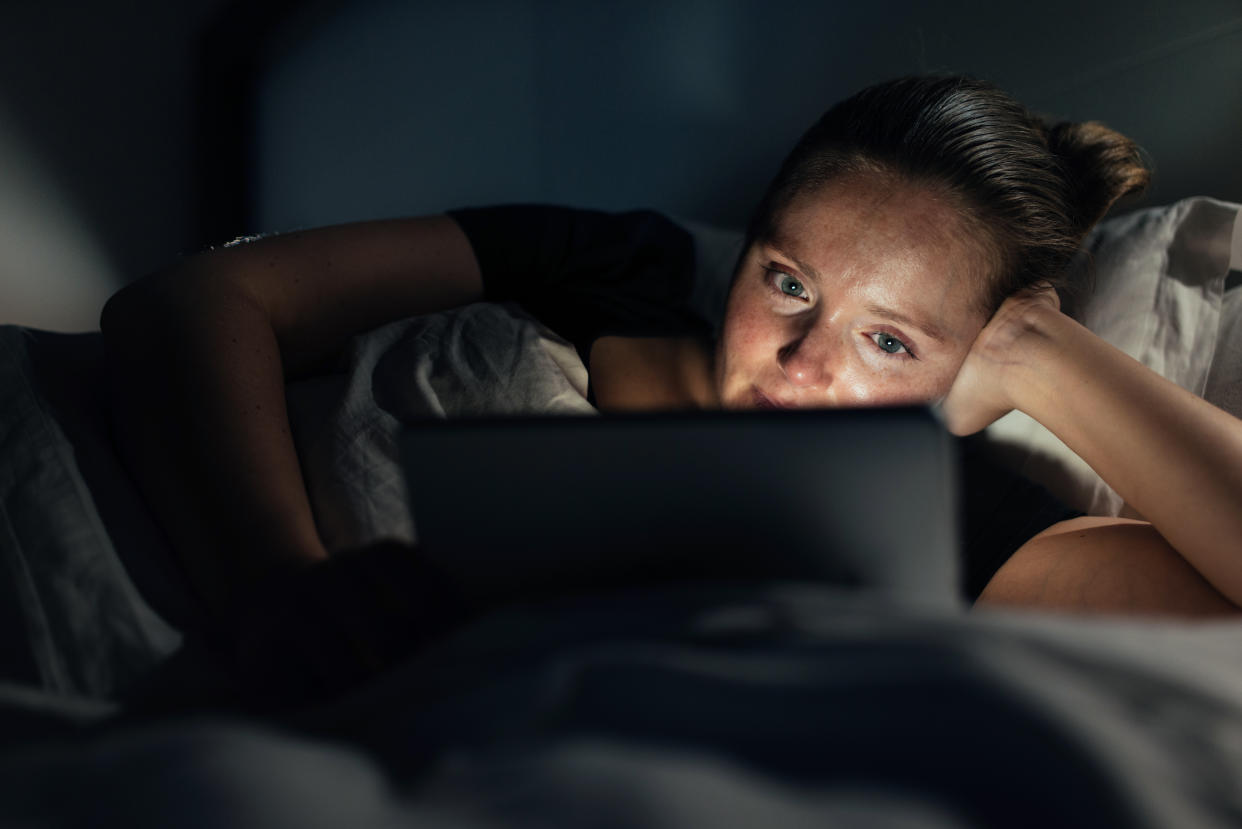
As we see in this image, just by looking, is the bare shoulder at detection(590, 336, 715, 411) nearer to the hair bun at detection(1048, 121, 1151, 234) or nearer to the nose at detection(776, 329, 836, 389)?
the nose at detection(776, 329, 836, 389)

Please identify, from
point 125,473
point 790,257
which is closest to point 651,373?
point 790,257

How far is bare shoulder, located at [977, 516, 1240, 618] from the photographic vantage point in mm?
→ 616

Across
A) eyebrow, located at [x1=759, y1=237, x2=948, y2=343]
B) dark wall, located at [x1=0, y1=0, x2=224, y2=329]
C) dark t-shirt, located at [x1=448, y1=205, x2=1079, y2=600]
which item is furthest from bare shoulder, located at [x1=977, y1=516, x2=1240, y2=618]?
dark wall, located at [x1=0, y1=0, x2=224, y2=329]

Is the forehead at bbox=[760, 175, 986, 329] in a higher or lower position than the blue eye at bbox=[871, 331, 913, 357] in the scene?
higher

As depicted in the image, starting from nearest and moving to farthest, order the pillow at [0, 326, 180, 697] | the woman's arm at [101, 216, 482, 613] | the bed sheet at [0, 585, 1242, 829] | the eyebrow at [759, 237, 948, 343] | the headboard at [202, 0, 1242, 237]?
the bed sheet at [0, 585, 1242, 829] → the pillow at [0, 326, 180, 697] → the woman's arm at [101, 216, 482, 613] → the eyebrow at [759, 237, 948, 343] → the headboard at [202, 0, 1242, 237]

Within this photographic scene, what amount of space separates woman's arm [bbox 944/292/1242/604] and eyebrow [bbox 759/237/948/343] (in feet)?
0.25

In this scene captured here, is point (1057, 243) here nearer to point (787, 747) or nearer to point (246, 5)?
point (787, 747)

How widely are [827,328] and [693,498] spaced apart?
0.49m

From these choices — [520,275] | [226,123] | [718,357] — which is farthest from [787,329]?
[226,123]

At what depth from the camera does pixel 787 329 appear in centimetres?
80

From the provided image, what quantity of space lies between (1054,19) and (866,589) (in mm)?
1104

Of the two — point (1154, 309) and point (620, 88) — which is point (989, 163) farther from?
point (620, 88)

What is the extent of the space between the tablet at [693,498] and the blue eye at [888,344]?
0.47 m

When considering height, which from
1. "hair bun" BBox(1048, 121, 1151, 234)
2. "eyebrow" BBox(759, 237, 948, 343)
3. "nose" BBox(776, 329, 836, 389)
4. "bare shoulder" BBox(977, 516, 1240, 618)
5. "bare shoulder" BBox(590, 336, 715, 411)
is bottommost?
"bare shoulder" BBox(977, 516, 1240, 618)
